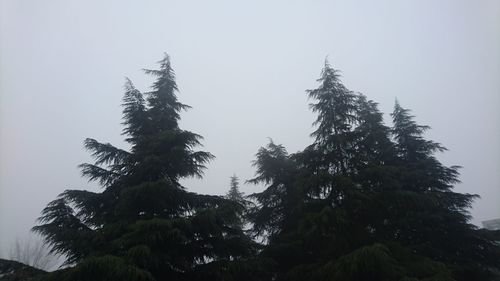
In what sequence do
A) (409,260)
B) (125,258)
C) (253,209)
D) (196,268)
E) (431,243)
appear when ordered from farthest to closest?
(253,209), (431,243), (196,268), (409,260), (125,258)

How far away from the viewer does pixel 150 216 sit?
1230 cm

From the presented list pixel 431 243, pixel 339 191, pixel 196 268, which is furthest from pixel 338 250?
pixel 431 243

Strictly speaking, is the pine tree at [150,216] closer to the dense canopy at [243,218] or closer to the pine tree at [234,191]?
the dense canopy at [243,218]

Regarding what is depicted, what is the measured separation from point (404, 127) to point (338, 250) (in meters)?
11.6

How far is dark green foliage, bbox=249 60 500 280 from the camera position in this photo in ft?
36.2

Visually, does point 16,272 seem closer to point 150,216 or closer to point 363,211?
point 150,216

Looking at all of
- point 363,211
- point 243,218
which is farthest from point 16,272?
point 363,211

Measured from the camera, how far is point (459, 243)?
650 inches

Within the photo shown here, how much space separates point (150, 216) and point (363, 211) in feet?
26.2

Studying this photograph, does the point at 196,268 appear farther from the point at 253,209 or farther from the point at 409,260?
the point at 253,209

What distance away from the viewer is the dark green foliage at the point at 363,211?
36.2 ft

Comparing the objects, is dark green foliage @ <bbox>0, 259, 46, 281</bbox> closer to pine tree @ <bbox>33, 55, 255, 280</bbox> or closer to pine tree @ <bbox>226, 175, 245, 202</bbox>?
pine tree @ <bbox>33, 55, 255, 280</bbox>

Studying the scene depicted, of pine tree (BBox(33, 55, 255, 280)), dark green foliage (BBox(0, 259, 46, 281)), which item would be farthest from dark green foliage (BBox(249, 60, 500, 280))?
dark green foliage (BBox(0, 259, 46, 281))

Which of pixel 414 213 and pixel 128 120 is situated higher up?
pixel 128 120
